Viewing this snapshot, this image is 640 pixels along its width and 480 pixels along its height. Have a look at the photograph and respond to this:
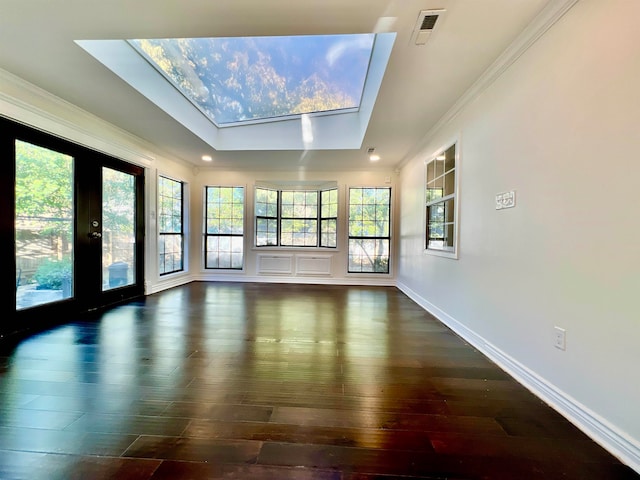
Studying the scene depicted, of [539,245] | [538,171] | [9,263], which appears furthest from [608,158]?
[9,263]

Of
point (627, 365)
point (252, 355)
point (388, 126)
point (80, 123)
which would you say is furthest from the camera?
point (388, 126)

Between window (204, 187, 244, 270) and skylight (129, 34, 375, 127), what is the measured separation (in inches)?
73.6

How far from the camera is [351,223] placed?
5895mm

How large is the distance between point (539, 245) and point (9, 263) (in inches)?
175

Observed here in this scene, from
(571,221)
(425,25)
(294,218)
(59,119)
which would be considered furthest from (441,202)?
(59,119)

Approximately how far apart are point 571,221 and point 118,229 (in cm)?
494

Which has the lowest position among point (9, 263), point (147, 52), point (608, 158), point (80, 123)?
point (9, 263)

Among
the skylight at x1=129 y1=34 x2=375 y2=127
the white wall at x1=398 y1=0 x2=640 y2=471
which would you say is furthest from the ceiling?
the skylight at x1=129 y1=34 x2=375 y2=127

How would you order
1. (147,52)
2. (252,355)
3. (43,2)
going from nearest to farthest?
1. (43,2)
2. (252,355)
3. (147,52)

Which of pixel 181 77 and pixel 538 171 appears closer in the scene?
pixel 538 171

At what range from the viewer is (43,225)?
2.97 m

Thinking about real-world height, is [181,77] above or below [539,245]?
above

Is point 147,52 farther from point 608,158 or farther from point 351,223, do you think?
point 351,223

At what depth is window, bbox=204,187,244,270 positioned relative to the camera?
6020 mm
